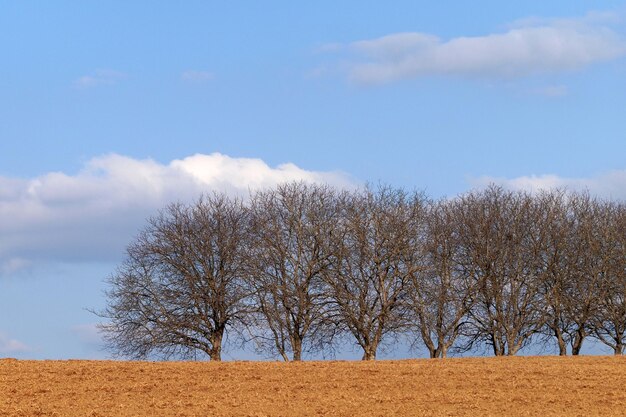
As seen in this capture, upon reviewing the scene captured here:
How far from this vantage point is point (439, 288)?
46.1 m

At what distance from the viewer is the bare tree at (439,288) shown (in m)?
45.6

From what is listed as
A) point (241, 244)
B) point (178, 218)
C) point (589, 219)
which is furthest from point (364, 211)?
point (589, 219)

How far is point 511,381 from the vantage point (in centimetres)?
2588

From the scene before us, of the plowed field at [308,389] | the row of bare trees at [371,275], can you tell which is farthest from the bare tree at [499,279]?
the plowed field at [308,389]

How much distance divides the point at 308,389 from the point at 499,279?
24.9 metres

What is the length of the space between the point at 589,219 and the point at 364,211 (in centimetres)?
1307

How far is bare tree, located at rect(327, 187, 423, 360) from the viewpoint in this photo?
44969 millimetres

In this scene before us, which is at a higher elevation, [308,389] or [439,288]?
[439,288]

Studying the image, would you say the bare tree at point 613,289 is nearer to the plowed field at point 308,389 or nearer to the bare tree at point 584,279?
the bare tree at point 584,279

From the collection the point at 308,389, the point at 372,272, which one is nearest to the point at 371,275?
the point at 372,272

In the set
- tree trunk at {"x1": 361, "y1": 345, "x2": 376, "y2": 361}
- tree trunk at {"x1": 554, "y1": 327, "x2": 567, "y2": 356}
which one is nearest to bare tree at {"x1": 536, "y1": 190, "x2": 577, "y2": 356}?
tree trunk at {"x1": 554, "y1": 327, "x2": 567, "y2": 356}

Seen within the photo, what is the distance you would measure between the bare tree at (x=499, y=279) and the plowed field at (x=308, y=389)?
16.9 m

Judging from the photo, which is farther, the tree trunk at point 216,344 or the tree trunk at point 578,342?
the tree trunk at point 578,342

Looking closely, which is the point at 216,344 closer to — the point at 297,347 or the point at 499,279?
the point at 297,347
